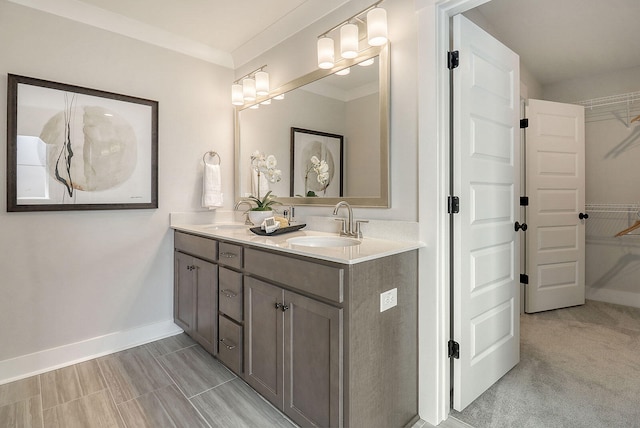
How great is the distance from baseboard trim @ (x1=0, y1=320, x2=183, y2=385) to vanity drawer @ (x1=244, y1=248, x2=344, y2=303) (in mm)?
1398

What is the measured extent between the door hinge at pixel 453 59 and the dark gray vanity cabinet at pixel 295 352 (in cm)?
133

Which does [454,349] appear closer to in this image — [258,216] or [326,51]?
[258,216]

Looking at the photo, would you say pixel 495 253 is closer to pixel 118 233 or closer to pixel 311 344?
pixel 311 344

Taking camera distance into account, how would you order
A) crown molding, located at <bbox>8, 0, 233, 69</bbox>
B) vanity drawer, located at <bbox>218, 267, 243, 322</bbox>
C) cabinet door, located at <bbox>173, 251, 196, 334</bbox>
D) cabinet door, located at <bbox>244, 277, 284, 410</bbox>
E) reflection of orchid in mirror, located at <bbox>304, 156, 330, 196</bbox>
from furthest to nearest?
cabinet door, located at <bbox>173, 251, 196, 334</bbox> → reflection of orchid in mirror, located at <bbox>304, 156, 330, 196</bbox> → crown molding, located at <bbox>8, 0, 233, 69</bbox> → vanity drawer, located at <bbox>218, 267, 243, 322</bbox> → cabinet door, located at <bbox>244, 277, 284, 410</bbox>

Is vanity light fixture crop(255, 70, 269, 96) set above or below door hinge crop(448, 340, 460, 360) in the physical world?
above

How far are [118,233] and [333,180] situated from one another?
1.67m

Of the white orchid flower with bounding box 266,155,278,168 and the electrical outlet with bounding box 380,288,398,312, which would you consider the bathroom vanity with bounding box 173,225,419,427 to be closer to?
the electrical outlet with bounding box 380,288,398,312

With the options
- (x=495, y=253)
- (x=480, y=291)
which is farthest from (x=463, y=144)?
(x=480, y=291)

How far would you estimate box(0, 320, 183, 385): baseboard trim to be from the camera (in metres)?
1.98

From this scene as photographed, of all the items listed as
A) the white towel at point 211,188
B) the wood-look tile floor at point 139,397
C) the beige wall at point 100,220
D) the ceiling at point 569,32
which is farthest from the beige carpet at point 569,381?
the ceiling at point 569,32

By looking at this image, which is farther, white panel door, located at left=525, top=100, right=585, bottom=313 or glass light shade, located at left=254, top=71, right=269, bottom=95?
white panel door, located at left=525, top=100, right=585, bottom=313

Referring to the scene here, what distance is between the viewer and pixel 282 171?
8.29ft

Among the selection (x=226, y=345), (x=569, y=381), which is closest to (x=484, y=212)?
(x=569, y=381)

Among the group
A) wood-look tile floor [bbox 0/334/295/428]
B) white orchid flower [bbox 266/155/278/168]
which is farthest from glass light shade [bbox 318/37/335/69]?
wood-look tile floor [bbox 0/334/295/428]
